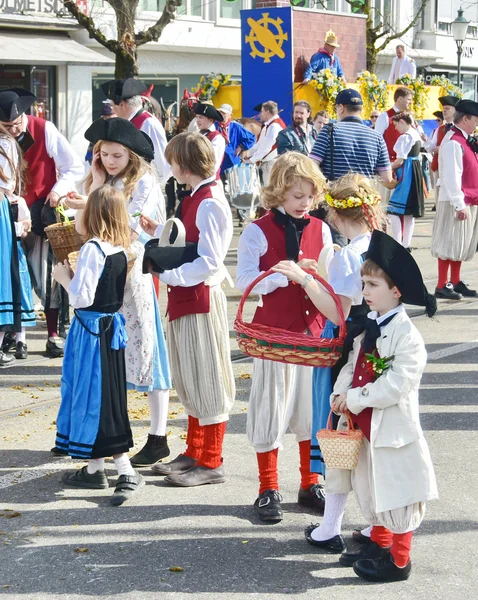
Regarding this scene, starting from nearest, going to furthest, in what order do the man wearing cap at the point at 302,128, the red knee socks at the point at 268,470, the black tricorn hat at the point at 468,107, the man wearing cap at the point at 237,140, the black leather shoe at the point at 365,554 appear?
the black leather shoe at the point at 365,554 < the red knee socks at the point at 268,470 < the black tricorn hat at the point at 468,107 < the man wearing cap at the point at 302,128 < the man wearing cap at the point at 237,140

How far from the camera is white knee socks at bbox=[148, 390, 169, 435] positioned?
587cm

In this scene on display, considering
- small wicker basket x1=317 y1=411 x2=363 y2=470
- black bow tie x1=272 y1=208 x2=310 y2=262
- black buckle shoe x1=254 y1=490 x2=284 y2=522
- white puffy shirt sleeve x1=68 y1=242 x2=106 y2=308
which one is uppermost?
black bow tie x1=272 y1=208 x2=310 y2=262

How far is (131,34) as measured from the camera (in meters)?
19.8

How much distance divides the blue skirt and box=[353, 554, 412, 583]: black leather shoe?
146 cm

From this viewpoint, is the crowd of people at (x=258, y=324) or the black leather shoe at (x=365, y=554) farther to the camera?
the black leather shoe at (x=365, y=554)

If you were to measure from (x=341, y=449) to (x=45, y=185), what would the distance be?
500 cm

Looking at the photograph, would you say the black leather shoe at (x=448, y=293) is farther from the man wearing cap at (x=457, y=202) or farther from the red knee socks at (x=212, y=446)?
the red knee socks at (x=212, y=446)

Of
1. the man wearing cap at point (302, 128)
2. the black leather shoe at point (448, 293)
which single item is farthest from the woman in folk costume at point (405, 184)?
the black leather shoe at point (448, 293)

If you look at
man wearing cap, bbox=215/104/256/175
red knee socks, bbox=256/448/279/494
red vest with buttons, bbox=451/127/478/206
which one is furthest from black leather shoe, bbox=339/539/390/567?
man wearing cap, bbox=215/104/256/175

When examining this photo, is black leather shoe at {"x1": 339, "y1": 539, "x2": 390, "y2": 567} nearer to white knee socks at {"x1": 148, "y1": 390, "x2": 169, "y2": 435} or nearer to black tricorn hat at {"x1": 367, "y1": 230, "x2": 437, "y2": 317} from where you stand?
black tricorn hat at {"x1": 367, "y1": 230, "x2": 437, "y2": 317}

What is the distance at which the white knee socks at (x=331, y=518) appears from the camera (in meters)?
4.57

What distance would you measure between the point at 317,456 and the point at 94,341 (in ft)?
3.98

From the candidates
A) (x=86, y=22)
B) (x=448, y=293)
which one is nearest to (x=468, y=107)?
(x=448, y=293)

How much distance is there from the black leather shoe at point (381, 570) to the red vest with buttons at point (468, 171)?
648cm
